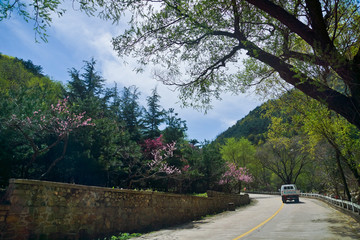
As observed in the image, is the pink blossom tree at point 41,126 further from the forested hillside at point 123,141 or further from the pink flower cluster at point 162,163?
the pink flower cluster at point 162,163

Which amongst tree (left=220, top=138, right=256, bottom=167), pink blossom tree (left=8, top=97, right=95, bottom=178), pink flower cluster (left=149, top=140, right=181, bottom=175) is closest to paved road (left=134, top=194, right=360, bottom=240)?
pink flower cluster (left=149, top=140, right=181, bottom=175)

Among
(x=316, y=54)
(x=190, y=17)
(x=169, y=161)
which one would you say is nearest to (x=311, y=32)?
(x=316, y=54)

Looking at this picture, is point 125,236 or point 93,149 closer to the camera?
point 125,236

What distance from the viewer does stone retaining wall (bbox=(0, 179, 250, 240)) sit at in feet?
19.8

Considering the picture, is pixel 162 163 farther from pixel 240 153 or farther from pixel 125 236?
pixel 240 153

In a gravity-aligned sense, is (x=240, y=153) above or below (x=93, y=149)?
above

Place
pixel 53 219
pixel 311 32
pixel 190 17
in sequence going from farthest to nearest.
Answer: pixel 190 17 → pixel 53 219 → pixel 311 32

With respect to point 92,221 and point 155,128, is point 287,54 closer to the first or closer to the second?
point 92,221

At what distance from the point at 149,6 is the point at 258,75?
5087 millimetres

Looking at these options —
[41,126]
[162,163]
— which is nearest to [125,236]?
[41,126]

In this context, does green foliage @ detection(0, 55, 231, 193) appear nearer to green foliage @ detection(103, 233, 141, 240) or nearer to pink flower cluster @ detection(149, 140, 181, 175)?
pink flower cluster @ detection(149, 140, 181, 175)

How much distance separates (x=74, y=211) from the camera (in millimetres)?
7520

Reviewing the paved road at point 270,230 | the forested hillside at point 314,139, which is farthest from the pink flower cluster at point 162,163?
the forested hillside at point 314,139

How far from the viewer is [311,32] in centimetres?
616
